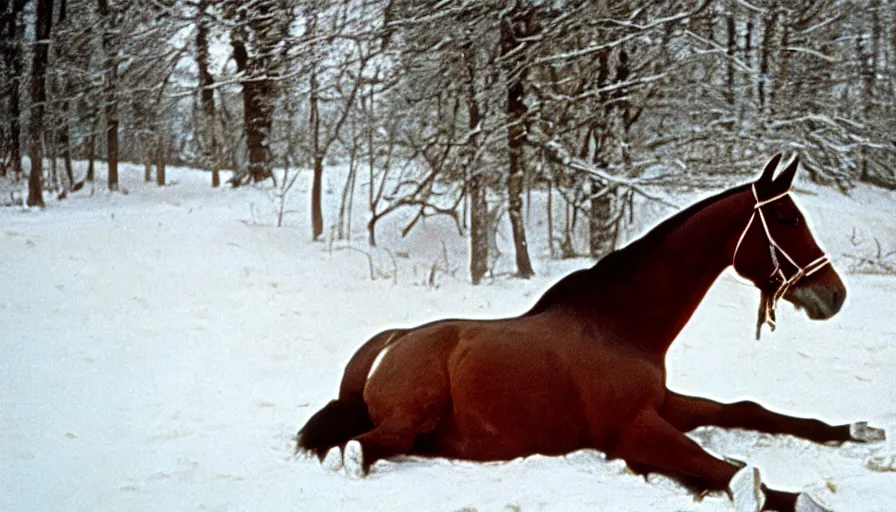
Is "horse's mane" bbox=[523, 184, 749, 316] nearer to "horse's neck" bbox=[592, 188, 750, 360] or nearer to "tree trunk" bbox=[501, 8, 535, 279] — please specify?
"horse's neck" bbox=[592, 188, 750, 360]

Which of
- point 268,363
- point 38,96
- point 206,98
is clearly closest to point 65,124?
point 38,96

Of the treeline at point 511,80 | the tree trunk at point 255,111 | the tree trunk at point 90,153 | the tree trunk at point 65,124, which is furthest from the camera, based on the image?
the tree trunk at point 90,153

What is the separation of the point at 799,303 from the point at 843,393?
1.62 metres

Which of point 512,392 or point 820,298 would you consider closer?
point 820,298

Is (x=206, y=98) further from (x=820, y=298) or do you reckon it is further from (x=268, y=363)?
(x=820, y=298)

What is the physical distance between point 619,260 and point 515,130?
15.2 feet

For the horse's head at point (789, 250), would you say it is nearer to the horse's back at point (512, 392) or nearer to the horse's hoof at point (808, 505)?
the horse's back at point (512, 392)

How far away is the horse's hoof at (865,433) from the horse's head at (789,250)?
0.64m

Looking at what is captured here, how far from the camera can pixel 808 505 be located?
2119mm

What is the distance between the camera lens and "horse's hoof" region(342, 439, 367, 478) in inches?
103

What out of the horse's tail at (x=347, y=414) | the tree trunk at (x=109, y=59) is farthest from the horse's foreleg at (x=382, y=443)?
the tree trunk at (x=109, y=59)

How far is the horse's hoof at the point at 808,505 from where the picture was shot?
2.11m

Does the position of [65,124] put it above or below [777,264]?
above

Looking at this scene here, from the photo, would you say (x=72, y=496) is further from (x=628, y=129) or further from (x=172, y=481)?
(x=628, y=129)
